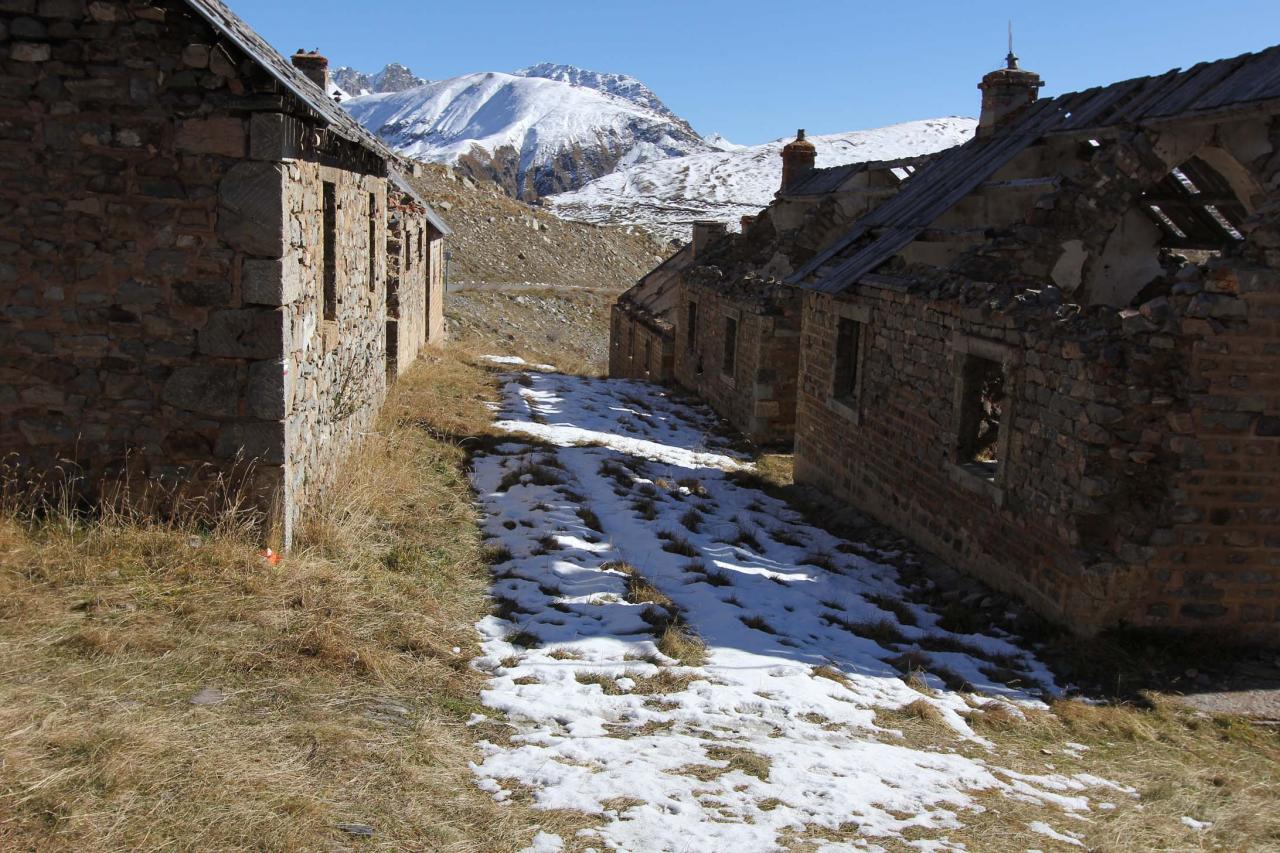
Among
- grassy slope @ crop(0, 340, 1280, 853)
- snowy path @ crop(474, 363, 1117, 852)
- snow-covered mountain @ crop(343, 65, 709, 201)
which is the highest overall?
snow-covered mountain @ crop(343, 65, 709, 201)

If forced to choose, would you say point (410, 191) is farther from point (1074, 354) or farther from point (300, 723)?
point (300, 723)

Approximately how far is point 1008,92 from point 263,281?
9.22m

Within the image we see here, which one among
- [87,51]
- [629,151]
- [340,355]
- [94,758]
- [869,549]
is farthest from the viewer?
[629,151]

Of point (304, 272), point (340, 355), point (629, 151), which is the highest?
point (629, 151)

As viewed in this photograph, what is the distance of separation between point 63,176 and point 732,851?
5.63m

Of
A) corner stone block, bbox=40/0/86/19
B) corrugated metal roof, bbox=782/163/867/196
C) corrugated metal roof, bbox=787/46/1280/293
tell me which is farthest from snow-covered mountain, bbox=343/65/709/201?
corner stone block, bbox=40/0/86/19

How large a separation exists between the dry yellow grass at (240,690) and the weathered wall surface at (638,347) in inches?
594

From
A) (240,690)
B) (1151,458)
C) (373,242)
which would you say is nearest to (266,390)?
(240,690)

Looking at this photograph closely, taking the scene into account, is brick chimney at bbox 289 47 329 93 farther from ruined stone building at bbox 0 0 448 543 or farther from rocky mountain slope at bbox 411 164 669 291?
rocky mountain slope at bbox 411 164 669 291

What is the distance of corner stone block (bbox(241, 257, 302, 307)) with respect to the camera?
254 inches

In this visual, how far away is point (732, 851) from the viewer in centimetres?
407

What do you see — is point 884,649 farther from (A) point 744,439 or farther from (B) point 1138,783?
(A) point 744,439

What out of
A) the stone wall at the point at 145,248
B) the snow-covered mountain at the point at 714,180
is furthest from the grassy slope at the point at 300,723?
the snow-covered mountain at the point at 714,180

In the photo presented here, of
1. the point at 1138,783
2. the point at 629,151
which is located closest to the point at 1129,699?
the point at 1138,783
